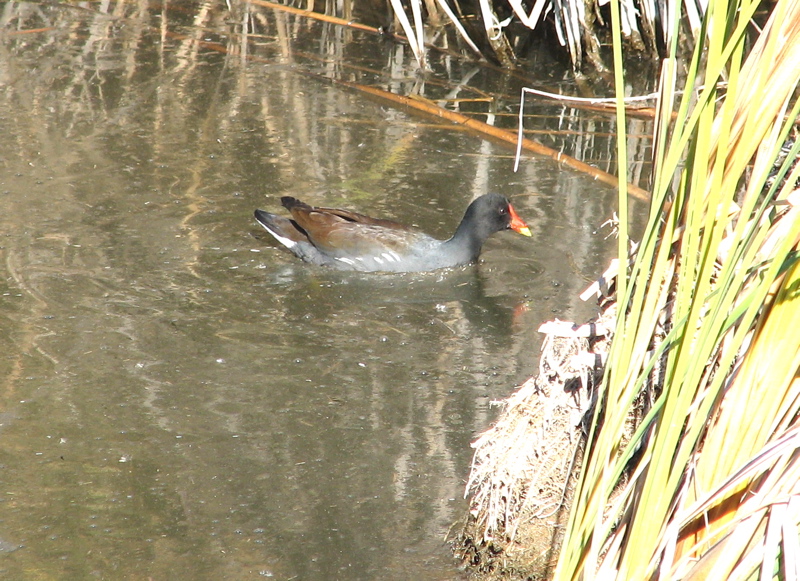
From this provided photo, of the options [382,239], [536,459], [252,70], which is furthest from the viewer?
[252,70]

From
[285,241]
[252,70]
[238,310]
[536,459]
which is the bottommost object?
[238,310]

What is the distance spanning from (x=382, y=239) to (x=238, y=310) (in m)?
1.11

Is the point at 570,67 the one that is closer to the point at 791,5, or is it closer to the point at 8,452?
the point at 8,452

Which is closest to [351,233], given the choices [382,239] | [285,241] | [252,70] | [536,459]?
[382,239]

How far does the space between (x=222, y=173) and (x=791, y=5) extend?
5.18 metres

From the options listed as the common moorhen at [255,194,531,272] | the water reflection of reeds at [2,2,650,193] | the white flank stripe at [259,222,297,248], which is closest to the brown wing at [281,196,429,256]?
the common moorhen at [255,194,531,272]

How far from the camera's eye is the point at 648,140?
7.67 m

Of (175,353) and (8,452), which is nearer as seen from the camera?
(8,452)

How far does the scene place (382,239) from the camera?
5895mm

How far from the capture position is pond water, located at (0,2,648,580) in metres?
3.48

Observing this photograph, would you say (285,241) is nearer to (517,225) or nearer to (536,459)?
(517,225)

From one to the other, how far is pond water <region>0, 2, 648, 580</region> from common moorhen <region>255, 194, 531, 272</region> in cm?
12

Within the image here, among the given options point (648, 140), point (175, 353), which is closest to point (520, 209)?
point (648, 140)

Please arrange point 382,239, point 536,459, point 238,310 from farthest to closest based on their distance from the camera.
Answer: point 382,239 → point 238,310 → point 536,459
